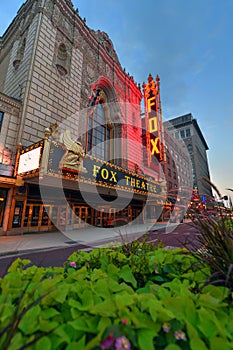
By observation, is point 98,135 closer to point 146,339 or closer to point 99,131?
point 99,131

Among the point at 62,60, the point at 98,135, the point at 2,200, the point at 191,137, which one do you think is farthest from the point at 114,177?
the point at 191,137

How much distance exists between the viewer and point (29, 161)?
9.56m

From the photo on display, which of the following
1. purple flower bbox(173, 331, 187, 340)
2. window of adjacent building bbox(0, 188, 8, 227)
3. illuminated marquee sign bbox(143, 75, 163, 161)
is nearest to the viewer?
purple flower bbox(173, 331, 187, 340)

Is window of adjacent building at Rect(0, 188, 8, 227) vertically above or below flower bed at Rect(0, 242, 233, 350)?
above

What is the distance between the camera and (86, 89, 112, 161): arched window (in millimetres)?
17297

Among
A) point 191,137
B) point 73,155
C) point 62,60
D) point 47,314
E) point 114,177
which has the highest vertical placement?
point 191,137

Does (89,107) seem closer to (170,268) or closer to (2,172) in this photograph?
(2,172)

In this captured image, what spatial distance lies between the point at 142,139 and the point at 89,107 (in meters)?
9.25

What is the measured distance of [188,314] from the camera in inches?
34.9

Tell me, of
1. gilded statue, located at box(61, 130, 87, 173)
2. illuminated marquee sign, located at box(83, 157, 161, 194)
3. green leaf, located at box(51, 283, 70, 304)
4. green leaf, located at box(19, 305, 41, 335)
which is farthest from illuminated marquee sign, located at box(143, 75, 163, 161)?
green leaf, located at box(19, 305, 41, 335)

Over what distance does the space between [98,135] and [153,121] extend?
22.7 ft

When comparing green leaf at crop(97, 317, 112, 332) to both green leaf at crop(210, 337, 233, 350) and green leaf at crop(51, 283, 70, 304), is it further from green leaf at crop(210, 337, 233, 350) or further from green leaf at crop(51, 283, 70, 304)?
green leaf at crop(210, 337, 233, 350)

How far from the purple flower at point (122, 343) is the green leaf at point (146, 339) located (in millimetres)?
76

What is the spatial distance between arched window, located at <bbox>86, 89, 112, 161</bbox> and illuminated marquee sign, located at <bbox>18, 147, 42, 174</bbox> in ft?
23.4
